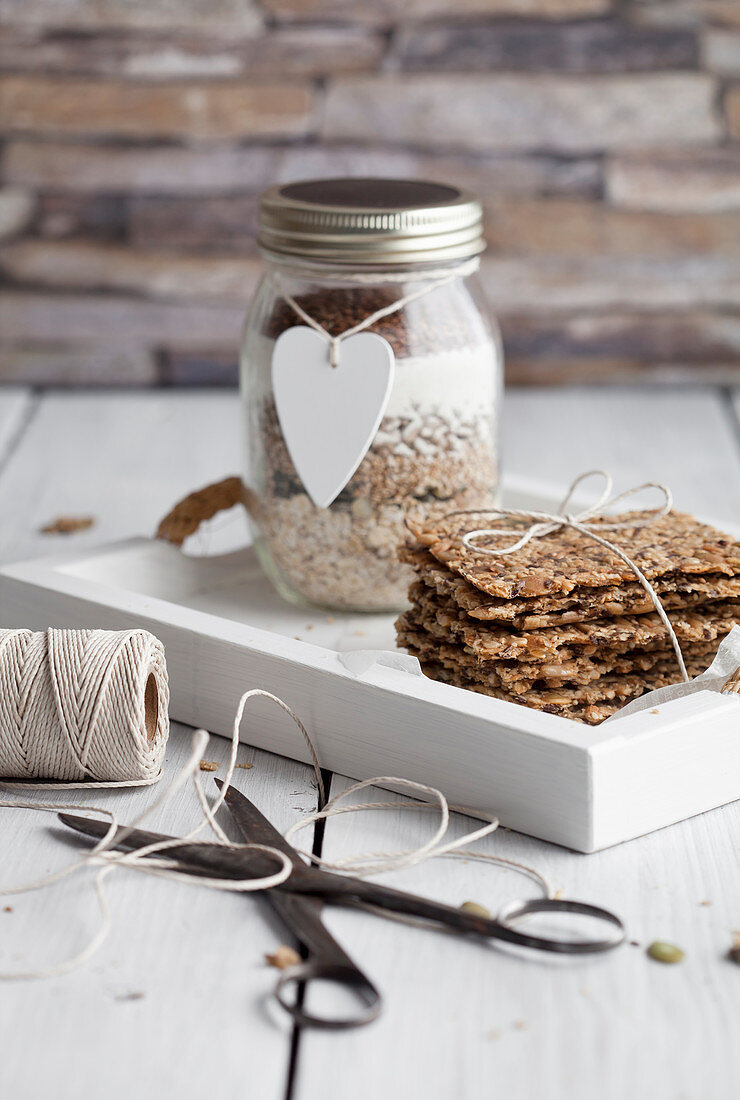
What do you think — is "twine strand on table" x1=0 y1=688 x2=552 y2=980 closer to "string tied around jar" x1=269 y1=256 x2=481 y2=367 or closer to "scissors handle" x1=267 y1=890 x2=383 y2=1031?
"scissors handle" x1=267 y1=890 x2=383 y2=1031

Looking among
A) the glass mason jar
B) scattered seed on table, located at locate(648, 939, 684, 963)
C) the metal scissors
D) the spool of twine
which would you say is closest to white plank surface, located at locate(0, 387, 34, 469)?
the glass mason jar

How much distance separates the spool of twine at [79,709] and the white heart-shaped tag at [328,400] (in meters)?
0.21

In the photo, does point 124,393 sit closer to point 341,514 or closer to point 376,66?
point 376,66

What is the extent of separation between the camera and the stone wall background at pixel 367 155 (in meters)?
1.79

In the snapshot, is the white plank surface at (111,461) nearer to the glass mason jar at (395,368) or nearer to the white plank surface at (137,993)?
the glass mason jar at (395,368)

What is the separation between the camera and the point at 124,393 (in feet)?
6.23

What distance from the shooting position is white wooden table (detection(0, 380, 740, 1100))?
53 centimetres

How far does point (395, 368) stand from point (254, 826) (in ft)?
1.15

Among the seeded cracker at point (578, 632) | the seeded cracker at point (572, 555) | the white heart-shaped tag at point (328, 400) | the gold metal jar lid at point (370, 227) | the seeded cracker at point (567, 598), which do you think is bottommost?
the seeded cracker at point (578, 632)

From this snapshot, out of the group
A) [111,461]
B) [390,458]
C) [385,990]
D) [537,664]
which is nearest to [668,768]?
[537,664]

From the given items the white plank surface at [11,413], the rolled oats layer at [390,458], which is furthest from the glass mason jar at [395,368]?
the white plank surface at [11,413]

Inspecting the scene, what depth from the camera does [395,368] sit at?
90 centimetres

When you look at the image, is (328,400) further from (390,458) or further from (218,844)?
(218,844)

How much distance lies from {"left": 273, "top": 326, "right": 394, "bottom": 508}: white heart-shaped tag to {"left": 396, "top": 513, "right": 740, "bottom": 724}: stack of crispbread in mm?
90
